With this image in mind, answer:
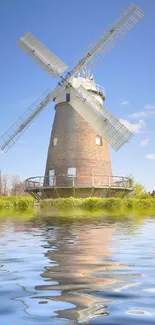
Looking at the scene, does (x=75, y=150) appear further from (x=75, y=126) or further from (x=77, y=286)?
(x=77, y=286)

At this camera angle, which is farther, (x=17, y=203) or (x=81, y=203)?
(x=17, y=203)

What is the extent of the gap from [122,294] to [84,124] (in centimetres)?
2612

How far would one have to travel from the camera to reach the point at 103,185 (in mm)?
27750

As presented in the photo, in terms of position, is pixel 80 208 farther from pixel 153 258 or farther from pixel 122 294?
pixel 122 294

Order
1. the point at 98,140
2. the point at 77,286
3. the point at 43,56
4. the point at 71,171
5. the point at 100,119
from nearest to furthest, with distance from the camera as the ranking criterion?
the point at 77,286
the point at 100,119
the point at 43,56
the point at 71,171
the point at 98,140

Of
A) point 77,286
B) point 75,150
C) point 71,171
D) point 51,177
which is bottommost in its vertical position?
point 77,286

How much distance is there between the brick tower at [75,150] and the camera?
2783cm

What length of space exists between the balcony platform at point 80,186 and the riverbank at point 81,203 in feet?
6.74

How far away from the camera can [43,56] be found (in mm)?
27516

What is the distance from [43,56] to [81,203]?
10.9 m

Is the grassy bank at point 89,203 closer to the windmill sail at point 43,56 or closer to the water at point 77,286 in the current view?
the windmill sail at point 43,56

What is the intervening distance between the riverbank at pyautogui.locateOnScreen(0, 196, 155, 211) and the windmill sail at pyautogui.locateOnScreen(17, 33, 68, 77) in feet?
29.6

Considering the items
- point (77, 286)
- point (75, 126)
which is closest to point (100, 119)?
point (75, 126)

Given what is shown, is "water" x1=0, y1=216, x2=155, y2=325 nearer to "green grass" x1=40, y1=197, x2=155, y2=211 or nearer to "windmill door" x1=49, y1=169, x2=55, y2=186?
"green grass" x1=40, y1=197, x2=155, y2=211
